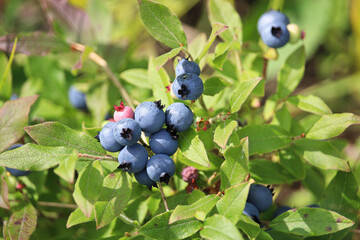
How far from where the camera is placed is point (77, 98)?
110 inches

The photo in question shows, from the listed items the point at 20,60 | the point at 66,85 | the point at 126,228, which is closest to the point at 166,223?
the point at 126,228

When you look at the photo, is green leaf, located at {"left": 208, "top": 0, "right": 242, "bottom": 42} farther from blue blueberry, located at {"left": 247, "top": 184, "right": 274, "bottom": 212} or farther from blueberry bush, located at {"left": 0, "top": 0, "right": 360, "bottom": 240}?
blue blueberry, located at {"left": 247, "top": 184, "right": 274, "bottom": 212}

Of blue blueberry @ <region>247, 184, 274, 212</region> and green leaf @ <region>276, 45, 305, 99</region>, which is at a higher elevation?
green leaf @ <region>276, 45, 305, 99</region>

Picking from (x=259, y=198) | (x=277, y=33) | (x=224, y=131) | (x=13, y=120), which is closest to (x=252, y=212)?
(x=259, y=198)

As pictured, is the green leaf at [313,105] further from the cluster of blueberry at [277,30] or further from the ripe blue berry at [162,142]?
the ripe blue berry at [162,142]

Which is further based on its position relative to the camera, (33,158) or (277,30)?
(277,30)

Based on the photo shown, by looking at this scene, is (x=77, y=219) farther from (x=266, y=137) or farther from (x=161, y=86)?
(x=266, y=137)

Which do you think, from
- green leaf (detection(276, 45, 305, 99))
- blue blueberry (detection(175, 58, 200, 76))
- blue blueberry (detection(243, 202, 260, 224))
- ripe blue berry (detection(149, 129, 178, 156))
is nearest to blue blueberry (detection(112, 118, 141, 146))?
ripe blue berry (detection(149, 129, 178, 156))

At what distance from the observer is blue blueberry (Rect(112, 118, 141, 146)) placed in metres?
1.36

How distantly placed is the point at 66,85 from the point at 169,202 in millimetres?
1581

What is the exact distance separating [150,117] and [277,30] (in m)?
1.00

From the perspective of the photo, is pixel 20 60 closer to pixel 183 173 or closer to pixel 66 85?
pixel 66 85

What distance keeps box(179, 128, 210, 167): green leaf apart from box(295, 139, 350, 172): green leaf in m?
0.66

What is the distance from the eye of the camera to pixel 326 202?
192 cm
